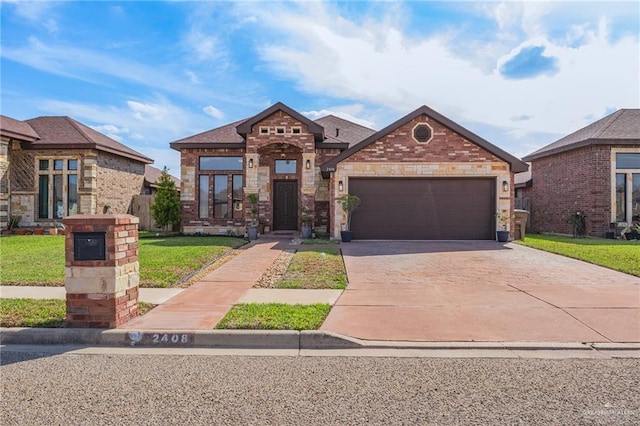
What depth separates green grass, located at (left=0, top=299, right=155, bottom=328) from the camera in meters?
5.15

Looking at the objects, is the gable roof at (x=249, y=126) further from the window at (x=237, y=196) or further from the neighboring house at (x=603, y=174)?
the neighboring house at (x=603, y=174)

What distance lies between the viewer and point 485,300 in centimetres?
661

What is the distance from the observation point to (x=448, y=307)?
618 cm

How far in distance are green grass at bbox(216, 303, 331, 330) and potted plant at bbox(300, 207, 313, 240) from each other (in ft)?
32.1

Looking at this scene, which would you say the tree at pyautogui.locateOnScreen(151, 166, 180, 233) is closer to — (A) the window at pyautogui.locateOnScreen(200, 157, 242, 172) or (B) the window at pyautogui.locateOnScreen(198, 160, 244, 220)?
(B) the window at pyautogui.locateOnScreen(198, 160, 244, 220)

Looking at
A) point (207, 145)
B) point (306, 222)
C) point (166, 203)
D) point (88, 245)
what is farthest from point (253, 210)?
point (88, 245)

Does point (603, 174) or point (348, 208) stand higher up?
point (603, 174)

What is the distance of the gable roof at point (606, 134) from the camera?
55.9 ft

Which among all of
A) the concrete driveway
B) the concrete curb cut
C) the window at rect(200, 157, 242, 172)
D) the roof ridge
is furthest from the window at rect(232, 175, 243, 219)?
the roof ridge

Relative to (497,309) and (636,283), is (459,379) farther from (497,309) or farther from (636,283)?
(636,283)

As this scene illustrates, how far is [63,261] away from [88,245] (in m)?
5.92

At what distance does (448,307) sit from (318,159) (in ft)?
39.4

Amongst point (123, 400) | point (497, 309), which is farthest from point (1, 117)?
point (497, 309)

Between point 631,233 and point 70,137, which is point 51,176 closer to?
point 70,137
